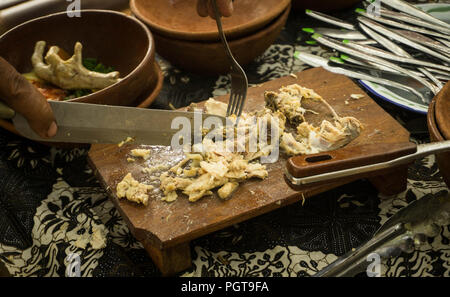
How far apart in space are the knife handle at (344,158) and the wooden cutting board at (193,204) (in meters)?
0.15

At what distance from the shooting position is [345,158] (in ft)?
3.42

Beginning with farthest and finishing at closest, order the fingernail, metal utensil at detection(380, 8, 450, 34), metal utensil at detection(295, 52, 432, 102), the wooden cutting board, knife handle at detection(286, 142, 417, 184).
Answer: metal utensil at detection(380, 8, 450, 34), metal utensil at detection(295, 52, 432, 102), the fingernail, the wooden cutting board, knife handle at detection(286, 142, 417, 184)

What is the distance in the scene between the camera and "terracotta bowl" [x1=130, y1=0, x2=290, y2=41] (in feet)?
5.65

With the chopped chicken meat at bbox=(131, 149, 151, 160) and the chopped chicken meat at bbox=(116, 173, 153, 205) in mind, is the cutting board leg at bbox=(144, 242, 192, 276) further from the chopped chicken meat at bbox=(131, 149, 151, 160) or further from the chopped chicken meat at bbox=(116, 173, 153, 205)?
the chopped chicken meat at bbox=(131, 149, 151, 160)

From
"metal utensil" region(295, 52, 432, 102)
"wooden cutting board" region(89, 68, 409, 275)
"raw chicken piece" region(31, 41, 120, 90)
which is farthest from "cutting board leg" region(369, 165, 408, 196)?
"raw chicken piece" region(31, 41, 120, 90)

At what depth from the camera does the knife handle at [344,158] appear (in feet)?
3.34

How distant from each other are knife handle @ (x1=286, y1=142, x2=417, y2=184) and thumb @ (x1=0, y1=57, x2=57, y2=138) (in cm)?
71

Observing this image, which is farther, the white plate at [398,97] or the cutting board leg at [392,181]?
the white plate at [398,97]

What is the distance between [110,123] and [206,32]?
57cm

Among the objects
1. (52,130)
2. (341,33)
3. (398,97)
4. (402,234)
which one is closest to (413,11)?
(341,33)

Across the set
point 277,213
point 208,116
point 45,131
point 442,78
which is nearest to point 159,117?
point 208,116

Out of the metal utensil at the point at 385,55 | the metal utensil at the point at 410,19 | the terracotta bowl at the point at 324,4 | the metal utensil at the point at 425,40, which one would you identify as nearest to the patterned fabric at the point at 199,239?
the metal utensil at the point at 385,55

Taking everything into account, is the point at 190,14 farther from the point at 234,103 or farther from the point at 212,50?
the point at 234,103

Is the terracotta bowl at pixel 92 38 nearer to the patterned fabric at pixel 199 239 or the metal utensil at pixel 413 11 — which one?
the patterned fabric at pixel 199 239
